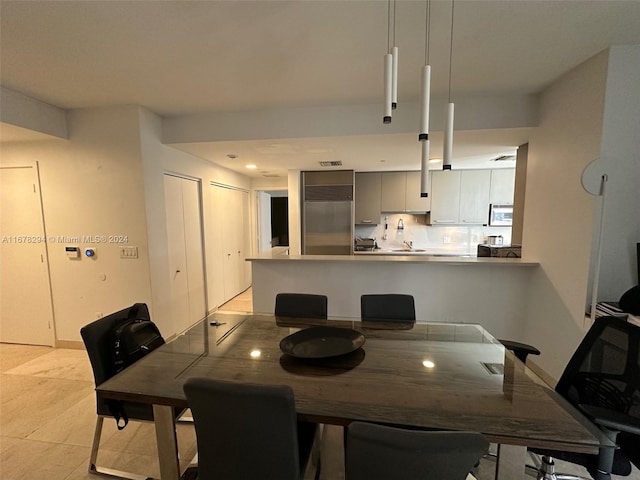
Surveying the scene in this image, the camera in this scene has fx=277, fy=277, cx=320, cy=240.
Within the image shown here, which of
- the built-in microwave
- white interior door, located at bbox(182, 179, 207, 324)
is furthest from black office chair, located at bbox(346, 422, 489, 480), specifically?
the built-in microwave

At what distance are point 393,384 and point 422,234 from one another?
4.50 m

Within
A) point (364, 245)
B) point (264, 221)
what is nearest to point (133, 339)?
point (364, 245)

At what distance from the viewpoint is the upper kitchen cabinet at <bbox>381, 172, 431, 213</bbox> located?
16.3ft

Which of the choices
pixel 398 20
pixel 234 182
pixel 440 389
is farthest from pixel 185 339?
pixel 234 182

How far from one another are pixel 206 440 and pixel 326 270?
215 cm

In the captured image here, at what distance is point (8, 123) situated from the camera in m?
2.41

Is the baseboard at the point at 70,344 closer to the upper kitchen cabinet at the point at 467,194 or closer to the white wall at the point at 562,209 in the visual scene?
the white wall at the point at 562,209

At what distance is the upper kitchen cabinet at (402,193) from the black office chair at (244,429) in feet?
14.7

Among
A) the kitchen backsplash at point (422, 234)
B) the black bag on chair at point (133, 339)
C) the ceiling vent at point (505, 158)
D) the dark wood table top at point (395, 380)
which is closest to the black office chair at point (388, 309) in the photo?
the dark wood table top at point (395, 380)

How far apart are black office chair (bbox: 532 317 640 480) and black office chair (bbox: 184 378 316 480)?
3.80ft

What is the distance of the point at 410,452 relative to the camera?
2.58 feet

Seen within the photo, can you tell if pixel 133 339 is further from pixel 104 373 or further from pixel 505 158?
pixel 505 158

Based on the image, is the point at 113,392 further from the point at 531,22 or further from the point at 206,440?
the point at 531,22

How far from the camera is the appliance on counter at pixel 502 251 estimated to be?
3070mm
